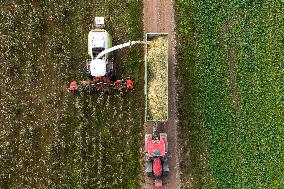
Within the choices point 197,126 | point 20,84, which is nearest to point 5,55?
point 20,84

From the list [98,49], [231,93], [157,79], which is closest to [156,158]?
[157,79]

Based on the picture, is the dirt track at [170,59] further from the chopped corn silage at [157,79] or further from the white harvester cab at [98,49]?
the white harvester cab at [98,49]

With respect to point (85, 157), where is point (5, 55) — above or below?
above

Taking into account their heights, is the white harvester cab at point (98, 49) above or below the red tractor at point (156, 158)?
above

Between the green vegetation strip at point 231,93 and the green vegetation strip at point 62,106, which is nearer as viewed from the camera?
the green vegetation strip at point 62,106

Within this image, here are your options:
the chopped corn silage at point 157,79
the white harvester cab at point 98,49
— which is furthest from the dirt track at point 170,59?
the white harvester cab at point 98,49

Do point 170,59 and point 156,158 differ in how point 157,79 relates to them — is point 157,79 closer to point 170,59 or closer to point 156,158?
point 170,59

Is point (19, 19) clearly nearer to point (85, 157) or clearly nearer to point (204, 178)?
point (85, 157)
